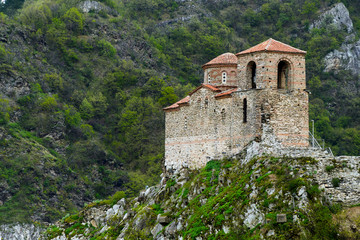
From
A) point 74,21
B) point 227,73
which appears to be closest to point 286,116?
point 227,73

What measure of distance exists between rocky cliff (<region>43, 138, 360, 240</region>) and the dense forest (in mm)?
27087

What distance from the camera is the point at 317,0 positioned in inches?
4715

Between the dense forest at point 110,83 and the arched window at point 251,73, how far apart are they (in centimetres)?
3288

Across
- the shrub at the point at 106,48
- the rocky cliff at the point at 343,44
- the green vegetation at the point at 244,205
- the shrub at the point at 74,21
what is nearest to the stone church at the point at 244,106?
the green vegetation at the point at 244,205

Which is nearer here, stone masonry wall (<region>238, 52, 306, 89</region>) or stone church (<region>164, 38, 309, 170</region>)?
stone church (<region>164, 38, 309, 170</region>)

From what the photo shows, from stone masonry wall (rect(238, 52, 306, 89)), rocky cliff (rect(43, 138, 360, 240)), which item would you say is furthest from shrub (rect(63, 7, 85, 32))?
stone masonry wall (rect(238, 52, 306, 89))

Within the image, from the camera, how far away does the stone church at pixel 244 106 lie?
42594 millimetres

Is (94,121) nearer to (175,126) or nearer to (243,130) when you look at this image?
(175,126)

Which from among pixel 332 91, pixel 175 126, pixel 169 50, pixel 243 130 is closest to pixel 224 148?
pixel 243 130

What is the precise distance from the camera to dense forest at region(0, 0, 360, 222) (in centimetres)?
7700

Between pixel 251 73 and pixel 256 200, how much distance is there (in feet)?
35.6

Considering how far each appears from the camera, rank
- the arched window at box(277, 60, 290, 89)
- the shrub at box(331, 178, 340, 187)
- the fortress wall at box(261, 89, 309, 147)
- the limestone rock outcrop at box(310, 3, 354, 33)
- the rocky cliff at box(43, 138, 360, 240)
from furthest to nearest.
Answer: the limestone rock outcrop at box(310, 3, 354, 33) → the arched window at box(277, 60, 290, 89) → the fortress wall at box(261, 89, 309, 147) → the shrub at box(331, 178, 340, 187) → the rocky cliff at box(43, 138, 360, 240)

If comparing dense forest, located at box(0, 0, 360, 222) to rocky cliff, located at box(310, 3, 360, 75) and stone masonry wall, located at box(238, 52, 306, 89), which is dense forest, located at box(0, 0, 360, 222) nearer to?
rocky cliff, located at box(310, 3, 360, 75)

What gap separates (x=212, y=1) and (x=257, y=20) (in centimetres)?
1044
